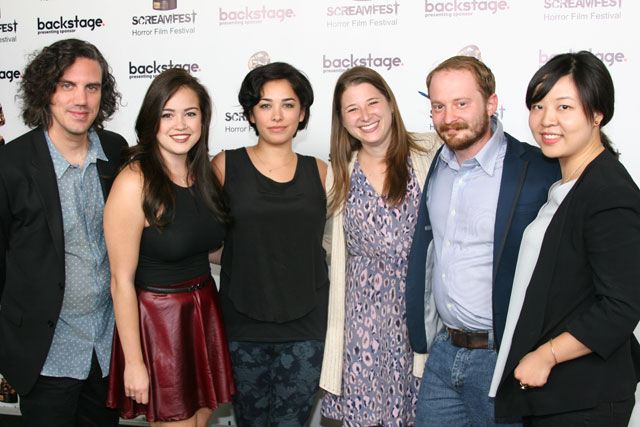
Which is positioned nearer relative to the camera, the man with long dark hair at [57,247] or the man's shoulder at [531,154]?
the man's shoulder at [531,154]

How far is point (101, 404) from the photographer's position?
2.07 m

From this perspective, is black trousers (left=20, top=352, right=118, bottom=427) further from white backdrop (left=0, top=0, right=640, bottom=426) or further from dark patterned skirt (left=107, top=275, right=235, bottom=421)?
white backdrop (left=0, top=0, right=640, bottom=426)

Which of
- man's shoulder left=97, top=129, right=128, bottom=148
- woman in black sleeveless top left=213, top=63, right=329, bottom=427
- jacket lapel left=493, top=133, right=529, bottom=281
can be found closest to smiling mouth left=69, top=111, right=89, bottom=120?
man's shoulder left=97, top=129, right=128, bottom=148

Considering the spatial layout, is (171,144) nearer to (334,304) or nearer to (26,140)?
(26,140)

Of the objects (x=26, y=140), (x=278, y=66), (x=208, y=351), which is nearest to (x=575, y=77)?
(x=278, y=66)

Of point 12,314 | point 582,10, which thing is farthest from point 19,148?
point 582,10

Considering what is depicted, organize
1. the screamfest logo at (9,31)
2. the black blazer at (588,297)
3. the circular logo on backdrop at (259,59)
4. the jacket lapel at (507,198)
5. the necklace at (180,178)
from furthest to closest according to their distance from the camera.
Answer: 1. the screamfest logo at (9,31)
2. the circular logo on backdrop at (259,59)
3. the necklace at (180,178)
4. the jacket lapel at (507,198)
5. the black blazer at (588,297)

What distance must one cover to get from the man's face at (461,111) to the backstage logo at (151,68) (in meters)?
1.85

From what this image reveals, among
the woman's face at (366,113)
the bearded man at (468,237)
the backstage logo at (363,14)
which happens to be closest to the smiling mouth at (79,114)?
the woman's face at (366,113)

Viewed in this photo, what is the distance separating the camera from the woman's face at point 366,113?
208 cm

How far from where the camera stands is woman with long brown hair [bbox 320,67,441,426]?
6.64 feet

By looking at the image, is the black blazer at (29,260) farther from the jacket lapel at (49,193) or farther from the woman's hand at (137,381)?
the woman's hand at (137,381)

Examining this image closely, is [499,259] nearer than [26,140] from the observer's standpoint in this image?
Yes

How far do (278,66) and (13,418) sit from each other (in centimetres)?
Answer: 304
